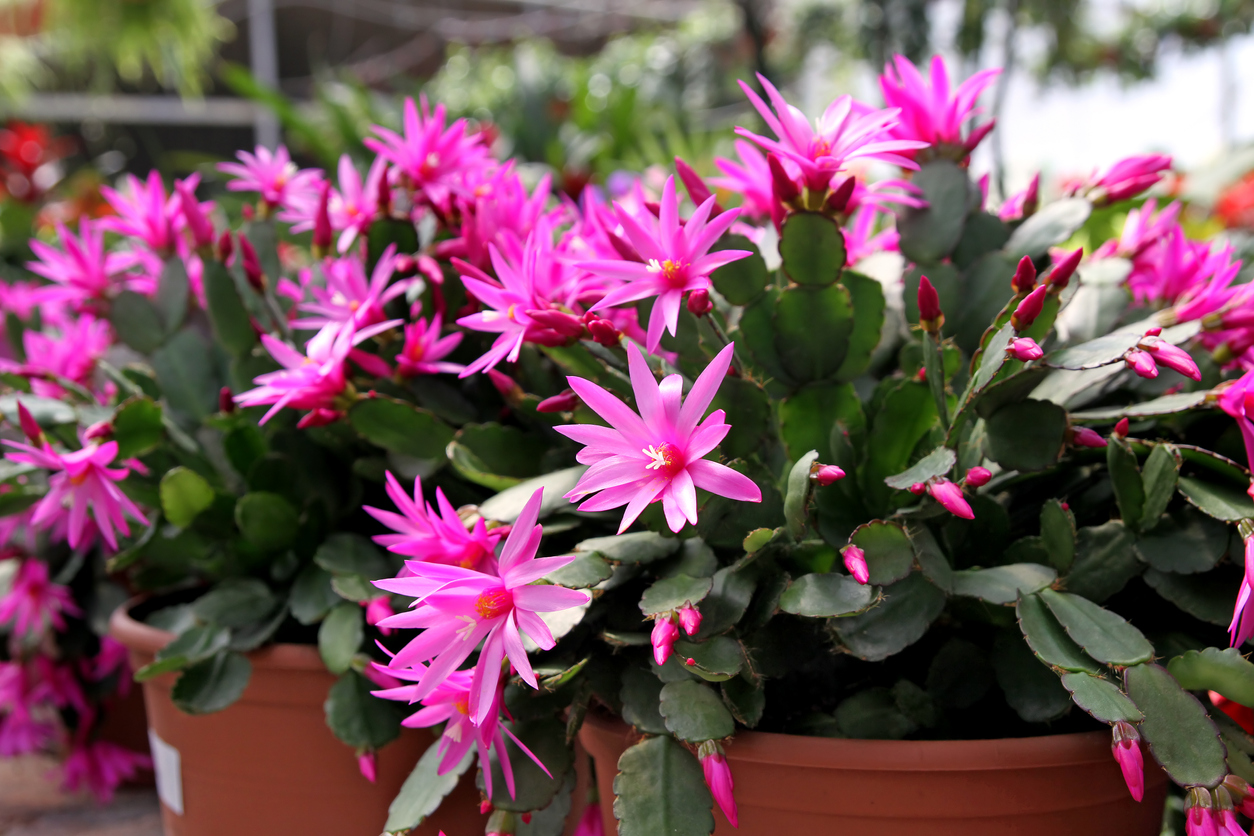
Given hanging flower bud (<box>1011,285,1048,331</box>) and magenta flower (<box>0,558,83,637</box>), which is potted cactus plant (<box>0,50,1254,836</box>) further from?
magenta flower (<box>0,558,83,637</box>)

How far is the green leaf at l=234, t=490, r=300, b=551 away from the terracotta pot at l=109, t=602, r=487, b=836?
8 cm

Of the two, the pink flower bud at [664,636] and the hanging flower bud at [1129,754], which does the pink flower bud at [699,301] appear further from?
the hanging flower bud at [1129,754]

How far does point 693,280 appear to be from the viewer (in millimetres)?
510

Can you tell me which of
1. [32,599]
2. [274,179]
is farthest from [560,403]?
[32,599]

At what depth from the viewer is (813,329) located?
57 centimetres

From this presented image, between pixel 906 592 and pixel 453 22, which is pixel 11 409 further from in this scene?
pixel 453 22

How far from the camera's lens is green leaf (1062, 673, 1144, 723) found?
43cm

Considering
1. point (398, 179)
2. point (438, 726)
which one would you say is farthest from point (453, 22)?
point (438, 726)

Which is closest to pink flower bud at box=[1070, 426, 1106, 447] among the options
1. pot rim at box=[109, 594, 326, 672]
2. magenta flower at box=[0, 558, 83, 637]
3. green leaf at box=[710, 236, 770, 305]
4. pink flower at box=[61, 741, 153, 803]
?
green leaf at box=[710, 236, 770, 305]

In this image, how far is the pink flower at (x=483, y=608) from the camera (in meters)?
0.44

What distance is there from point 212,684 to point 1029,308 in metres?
0.62

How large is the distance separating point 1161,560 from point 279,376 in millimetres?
558

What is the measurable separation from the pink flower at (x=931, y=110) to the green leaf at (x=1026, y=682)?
341 mm

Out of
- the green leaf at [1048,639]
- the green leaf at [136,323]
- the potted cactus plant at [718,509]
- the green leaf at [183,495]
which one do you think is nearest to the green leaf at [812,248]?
the potted cactus plant at [718,509]
